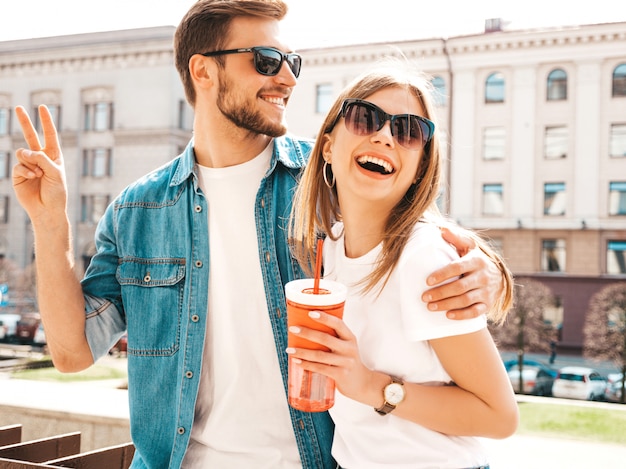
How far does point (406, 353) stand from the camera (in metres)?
1.31

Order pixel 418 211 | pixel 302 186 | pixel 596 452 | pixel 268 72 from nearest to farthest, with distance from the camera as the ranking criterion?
pixel 418 211
pixel 302 186
pixel 268 72
pixel 596 452

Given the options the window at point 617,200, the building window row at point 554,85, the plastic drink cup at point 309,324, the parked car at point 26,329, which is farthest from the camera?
the building window row at point 554,85

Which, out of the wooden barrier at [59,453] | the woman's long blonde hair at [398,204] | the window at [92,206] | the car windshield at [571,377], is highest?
the window at [92,206]

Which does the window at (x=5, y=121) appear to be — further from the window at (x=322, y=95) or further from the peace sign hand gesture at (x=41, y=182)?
the peace sign hand gesture at (x=41, y=182)

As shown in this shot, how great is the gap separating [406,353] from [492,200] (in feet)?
72.2

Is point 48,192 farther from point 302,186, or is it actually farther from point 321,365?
Answer: point 321,365

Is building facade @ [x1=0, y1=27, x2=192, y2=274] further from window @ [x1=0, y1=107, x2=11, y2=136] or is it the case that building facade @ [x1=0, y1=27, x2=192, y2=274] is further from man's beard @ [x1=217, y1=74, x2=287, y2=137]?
man's beard @ [x1=217, y1=74, x2=287, y2=137]

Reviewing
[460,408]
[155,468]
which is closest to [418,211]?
[460,408]

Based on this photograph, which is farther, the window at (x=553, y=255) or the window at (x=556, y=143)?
the window at (x=556, y=143)

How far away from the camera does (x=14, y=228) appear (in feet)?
93.1

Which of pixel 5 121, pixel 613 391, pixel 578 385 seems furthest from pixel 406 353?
pixel 5 121

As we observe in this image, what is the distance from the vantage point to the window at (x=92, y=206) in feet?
90.7

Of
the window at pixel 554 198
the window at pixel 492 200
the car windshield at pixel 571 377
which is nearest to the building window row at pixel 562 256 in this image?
the window at pixel 554 198

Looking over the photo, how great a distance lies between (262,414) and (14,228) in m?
29.4
